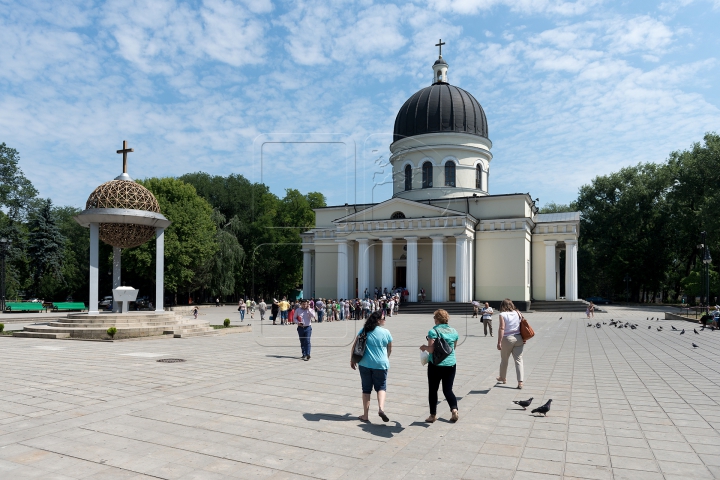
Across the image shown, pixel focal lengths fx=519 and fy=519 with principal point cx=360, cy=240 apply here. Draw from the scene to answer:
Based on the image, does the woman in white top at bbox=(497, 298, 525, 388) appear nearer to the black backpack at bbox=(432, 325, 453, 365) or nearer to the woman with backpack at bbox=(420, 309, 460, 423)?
the woman with backpack at bbox=(420, 309, 460, 423)

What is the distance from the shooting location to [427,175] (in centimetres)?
4944

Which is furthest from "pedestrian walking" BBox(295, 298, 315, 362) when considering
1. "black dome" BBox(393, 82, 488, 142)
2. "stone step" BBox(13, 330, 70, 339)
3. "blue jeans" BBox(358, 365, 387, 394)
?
"black dome" BBox(393, 82, 488, 142)

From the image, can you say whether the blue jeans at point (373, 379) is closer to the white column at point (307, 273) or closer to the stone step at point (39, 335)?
the stone step at point (39, 335)

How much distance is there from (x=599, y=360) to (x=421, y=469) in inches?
411

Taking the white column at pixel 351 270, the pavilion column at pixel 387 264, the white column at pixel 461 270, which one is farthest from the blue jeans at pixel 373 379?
the white column at pixel 351 270

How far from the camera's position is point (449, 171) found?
48.8 m

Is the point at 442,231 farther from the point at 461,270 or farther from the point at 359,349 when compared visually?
the point at 359,349

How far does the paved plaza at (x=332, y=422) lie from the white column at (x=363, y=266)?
2996 cm

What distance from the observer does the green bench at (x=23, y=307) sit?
39375mm

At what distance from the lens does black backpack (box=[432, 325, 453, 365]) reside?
7336 millimetres

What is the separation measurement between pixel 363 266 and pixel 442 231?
24.3ft

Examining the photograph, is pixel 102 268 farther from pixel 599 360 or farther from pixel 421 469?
pixel 421 469

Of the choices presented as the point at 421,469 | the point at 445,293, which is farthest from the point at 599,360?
the point at 445,293

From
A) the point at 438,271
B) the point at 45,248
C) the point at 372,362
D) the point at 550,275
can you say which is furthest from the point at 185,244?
the point at 372,362
